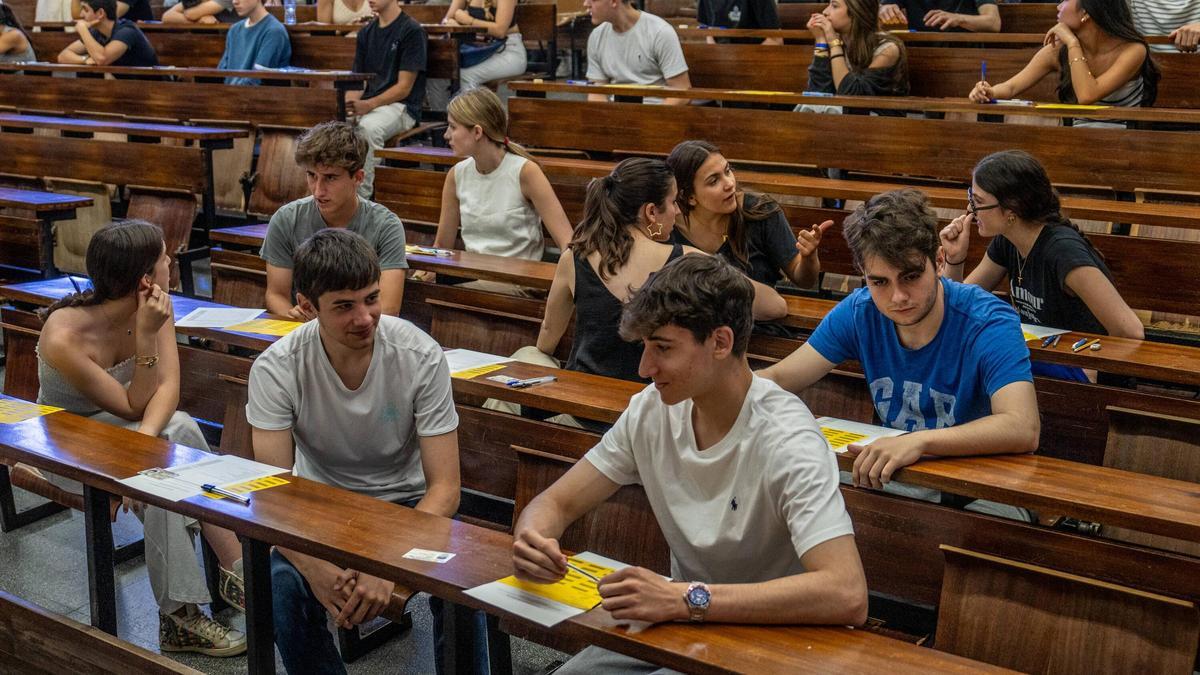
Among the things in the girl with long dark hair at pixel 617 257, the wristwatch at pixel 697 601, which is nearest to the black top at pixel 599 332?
the girl with long dark hair at pixel 617 257

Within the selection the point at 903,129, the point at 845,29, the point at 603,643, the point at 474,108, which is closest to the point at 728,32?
the point at 845,29

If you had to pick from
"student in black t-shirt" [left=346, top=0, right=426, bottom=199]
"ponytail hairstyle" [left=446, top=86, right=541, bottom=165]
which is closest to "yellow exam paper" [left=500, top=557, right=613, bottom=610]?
"ponytail hairstyle" [left=446, top=86, right=541, bottom=165]

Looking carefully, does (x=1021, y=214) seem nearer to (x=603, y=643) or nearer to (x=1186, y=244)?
(x=1186, y=244)

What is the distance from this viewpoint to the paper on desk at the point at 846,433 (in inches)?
82.7

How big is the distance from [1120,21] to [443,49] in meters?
3.30

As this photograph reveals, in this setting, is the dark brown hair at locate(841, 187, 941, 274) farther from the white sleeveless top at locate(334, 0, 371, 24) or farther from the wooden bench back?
the white sleeveless top at locate(334, 0, 371, 24)

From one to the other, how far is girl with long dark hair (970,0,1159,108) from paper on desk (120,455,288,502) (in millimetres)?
2994

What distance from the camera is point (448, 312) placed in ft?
12.0

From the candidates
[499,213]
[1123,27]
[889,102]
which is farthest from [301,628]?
[1123,27]

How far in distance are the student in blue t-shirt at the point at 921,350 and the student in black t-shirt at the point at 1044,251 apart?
20.9 inches

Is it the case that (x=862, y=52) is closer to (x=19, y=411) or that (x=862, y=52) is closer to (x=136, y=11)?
(x=19, y=411)

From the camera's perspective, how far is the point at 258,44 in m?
6.37

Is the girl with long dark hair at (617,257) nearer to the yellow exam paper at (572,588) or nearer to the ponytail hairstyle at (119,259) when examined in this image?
the ponytail hairstyle at (119,259)

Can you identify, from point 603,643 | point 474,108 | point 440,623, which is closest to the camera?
point 603,643
